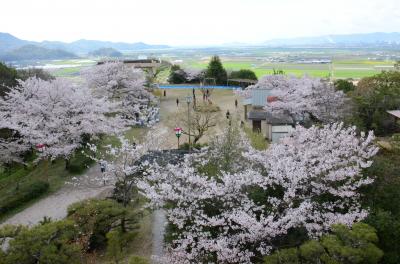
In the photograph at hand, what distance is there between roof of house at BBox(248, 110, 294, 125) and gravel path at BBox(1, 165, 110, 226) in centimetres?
931

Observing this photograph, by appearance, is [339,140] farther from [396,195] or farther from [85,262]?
[85,262]

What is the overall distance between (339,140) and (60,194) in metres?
10.6

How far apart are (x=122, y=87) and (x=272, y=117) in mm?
12027

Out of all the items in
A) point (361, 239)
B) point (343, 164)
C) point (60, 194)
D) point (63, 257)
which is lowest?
point (60, 194)

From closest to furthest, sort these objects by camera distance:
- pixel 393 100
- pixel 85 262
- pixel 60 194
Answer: pixel 85 262
pixel 60 194
pixel 393 100

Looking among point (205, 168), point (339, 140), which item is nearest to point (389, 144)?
point (339, 140)

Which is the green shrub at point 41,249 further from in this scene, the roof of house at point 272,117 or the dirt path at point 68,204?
the roof of house at point 272,117

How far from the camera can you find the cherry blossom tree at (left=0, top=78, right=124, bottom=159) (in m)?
16.5

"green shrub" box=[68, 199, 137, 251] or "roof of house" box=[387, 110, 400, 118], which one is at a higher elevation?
"roof of house" box=[387, 110, 400, 118]

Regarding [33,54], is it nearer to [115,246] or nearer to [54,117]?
[54,117]

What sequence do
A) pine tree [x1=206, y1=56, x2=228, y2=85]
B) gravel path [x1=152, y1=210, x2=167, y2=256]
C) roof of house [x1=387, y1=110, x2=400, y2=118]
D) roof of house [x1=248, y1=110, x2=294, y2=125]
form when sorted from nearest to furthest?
1. gravel path [x1=152, y1=210, x2=167, y2=256]
2. roof of house [x1=387, y1=110, x2=400, y2=118]
3. roof of house [x1=248, y1=110, x2=294, y2=125]
4. pine tree [x1=206, y1=56, x2=228, y2=85]

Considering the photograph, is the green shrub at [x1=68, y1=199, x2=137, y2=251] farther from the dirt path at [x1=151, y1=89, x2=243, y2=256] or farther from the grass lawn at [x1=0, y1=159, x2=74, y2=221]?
the grass lawn at [x1=0, y1=159, x2=74, y2=221]

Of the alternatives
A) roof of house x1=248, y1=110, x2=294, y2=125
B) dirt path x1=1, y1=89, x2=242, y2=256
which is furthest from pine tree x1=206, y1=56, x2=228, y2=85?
dirt path x1=1, y1=89, x2=242, y2=256

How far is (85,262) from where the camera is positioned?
10.0 m
